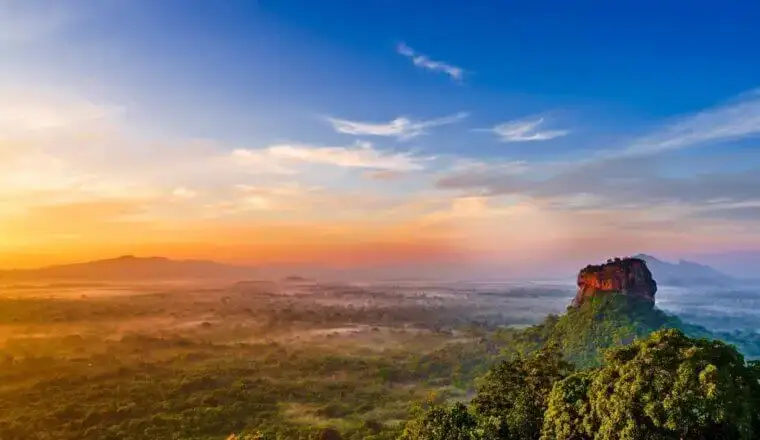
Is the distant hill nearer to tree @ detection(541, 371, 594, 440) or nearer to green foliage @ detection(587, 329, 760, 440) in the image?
tree @ detection(541, 371, 594, 440)

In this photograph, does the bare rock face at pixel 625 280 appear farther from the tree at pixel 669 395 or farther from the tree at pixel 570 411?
the tree at pixel 669 395

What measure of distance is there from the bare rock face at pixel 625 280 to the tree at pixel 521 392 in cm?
10198

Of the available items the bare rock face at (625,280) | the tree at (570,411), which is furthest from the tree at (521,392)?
the bare rock face at (625,280)

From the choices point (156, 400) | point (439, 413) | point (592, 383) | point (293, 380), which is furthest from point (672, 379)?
point (293, 380)

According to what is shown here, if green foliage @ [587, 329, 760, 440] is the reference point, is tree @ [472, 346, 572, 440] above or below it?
below

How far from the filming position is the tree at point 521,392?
2850 centimetres

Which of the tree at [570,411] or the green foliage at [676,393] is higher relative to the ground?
the green foliage at [676,393]

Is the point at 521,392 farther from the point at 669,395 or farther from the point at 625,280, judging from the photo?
the point at 625,280

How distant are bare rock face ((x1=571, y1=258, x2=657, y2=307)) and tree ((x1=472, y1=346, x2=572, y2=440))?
102 meters

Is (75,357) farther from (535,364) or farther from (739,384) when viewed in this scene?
(739,384)

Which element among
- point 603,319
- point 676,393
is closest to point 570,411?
point 676,393

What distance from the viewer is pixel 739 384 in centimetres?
2184

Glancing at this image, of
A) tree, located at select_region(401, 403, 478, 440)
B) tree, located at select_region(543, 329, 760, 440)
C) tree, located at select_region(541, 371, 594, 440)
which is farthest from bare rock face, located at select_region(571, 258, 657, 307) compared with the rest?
tree, located at select_region(543, 329, 760, 440)

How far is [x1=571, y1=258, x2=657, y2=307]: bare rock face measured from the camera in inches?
4909
